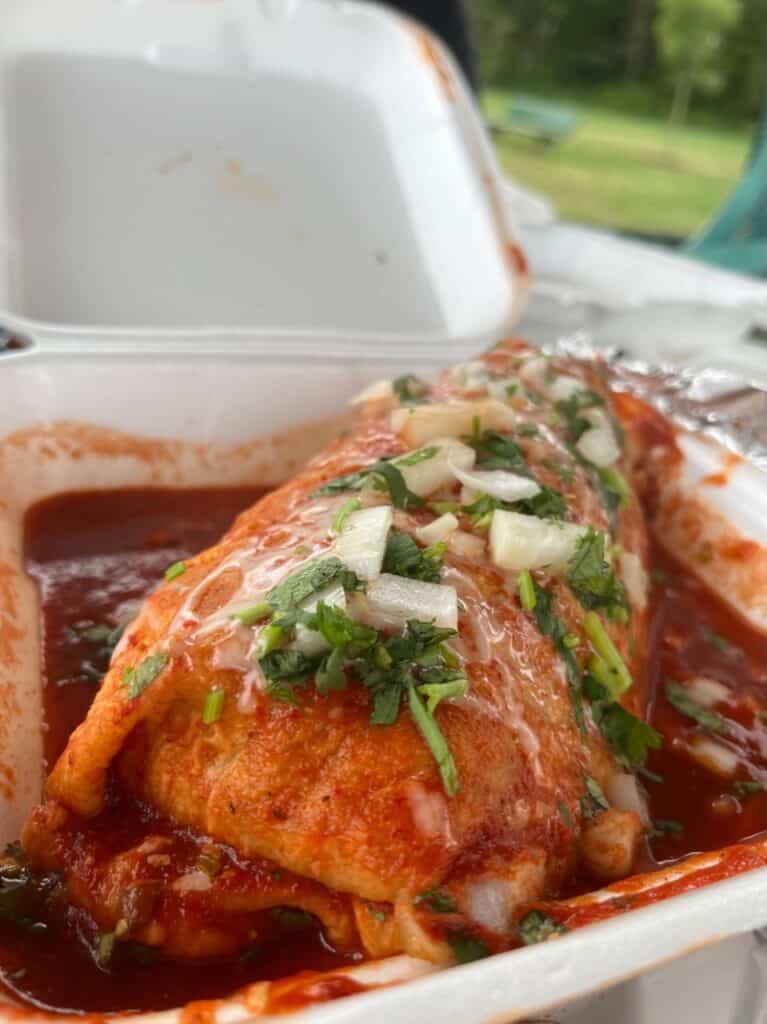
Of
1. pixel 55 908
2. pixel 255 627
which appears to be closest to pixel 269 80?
pixel 255 627

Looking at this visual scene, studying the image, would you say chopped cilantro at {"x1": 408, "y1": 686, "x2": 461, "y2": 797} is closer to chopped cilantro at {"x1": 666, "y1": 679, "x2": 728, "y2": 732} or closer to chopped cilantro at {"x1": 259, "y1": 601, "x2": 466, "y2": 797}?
chopped cilantro at {"x1": 259, "y1": 601, "x2": 466, "y2": 797}

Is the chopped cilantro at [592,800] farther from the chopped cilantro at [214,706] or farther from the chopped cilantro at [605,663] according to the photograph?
the chopped cilantro at [214,706]

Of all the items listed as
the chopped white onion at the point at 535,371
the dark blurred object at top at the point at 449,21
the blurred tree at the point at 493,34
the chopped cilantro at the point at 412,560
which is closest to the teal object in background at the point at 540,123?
the blurred tree at the point at 493,34

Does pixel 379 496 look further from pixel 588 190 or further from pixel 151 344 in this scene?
pixel 588 190

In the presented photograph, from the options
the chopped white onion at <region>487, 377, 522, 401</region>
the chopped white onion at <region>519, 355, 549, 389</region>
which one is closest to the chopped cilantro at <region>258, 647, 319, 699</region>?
the chopped white onion at <region>487, 377, 522, 401</region>

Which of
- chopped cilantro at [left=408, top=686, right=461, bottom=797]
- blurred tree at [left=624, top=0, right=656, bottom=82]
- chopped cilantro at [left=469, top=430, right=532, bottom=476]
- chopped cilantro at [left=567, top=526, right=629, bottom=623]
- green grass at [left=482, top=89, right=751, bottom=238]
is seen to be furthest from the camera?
blurred tree at [left=624, top=0, right=656, bottom=82]

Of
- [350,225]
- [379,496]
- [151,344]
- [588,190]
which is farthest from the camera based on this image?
[588,190]
